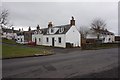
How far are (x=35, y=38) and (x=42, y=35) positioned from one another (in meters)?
5.96

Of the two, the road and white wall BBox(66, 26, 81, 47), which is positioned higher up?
white wall BBox(66, 26, 81, 47)

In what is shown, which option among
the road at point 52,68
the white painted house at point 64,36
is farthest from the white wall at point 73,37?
the road at point 52,68

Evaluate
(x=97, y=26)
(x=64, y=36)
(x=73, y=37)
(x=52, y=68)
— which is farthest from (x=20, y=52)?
(x=97, y=26)

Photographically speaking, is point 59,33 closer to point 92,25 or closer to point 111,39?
point 92,25

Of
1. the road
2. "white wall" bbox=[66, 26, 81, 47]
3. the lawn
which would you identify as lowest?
the road

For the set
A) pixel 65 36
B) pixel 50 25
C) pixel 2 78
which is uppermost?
pixel 50 25

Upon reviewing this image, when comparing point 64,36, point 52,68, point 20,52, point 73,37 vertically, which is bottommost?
point 52,68

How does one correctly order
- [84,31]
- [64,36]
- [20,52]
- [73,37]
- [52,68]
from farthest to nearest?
[84,31]
[73,37]
[64,36]
[20,52]
[52,68]

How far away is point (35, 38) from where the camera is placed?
181 ft

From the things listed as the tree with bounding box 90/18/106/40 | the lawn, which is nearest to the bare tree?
the tree with bounding box 90/18/106/40

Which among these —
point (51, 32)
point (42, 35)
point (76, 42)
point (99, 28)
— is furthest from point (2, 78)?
point (99, 28)

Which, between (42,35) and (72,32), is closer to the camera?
(72,32)

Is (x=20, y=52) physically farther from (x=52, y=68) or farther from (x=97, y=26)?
(x=97, y=26)

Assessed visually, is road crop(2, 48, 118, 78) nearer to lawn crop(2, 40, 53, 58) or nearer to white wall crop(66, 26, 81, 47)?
lawn crop(2, 40, 53, 58)
